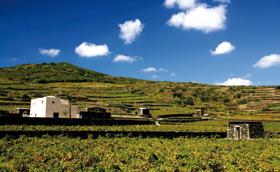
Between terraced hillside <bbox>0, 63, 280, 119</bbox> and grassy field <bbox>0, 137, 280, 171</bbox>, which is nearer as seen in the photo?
grassy field <bbox>0, 137, 280, 171</bbox>

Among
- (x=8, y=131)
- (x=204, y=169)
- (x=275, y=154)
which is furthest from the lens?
(x=8, y=131)

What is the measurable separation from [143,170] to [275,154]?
1321 centimetres

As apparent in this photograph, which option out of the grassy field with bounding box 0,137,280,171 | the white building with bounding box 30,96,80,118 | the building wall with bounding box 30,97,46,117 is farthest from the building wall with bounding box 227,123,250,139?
the building wall with bounding box 30,97,46,117

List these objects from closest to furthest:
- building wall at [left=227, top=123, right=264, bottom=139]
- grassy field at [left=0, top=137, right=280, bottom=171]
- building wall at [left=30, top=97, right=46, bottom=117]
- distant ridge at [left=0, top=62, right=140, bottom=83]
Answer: grassy field at [left=0, top=137, right=280, bottom=171], building wall at [left=227, top=123, right=264, bottom=139], building wall at [left=30, top=97, right=46, bottom=117], distant ridge at [left=0, top=62, right=140, bottom=83]

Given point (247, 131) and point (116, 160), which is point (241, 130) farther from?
point (116, 160)

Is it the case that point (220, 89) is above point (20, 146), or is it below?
above

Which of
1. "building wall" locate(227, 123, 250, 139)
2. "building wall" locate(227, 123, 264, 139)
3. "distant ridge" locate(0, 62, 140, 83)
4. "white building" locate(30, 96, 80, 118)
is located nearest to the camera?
"building wall" locate(227, 123, 264, 139)

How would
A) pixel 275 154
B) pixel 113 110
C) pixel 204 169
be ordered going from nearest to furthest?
1. pixel 204 169
2. pixel 275 154
3. pixel 113 110

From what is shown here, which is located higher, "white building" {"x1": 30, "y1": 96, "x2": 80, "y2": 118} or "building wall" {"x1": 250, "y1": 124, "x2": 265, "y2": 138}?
"white building" {"x1": 30, "y1": 96, "x2": 80, "y2": 118}

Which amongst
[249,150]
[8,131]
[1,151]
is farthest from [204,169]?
[8,131]

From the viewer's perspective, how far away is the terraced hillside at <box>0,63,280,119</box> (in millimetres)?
86688

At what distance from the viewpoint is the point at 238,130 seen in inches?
1902

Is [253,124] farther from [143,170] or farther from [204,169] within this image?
[143,170]

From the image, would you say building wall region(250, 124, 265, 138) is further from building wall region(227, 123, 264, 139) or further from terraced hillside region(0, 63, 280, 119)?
terraced hillside region(0, 63, 280, 119)
